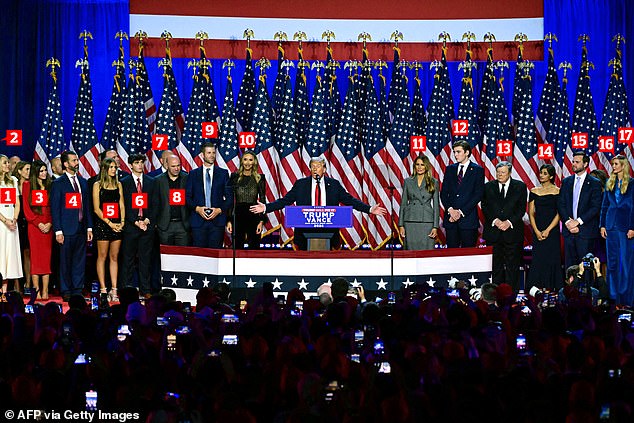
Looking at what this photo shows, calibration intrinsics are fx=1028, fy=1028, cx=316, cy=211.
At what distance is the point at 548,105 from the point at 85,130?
6.30 metres

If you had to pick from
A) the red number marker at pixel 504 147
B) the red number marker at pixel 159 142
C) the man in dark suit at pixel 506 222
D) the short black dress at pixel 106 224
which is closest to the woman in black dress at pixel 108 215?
the short black dress at pixel 106 224

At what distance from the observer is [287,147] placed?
1391 cm

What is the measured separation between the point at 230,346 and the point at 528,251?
8.63 meters

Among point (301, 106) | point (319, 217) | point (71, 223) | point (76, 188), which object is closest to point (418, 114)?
point (301, 106)

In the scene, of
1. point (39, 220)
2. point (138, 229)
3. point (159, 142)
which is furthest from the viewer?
point (159, 142)

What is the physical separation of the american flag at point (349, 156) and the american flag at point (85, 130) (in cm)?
326

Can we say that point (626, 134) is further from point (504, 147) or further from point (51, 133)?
point (51, 133)

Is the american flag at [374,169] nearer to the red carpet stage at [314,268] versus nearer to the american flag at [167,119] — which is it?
the american flag at [167,119]

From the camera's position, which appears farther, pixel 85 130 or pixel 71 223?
pixel 85 130

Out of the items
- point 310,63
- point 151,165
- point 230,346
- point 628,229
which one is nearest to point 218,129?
point 151,165

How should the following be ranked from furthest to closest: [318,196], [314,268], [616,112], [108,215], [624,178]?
1. [616,112]
2. [108,215]
3. [318,196]
4. [624,178]
5. [314,268]

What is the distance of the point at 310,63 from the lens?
15141 millimetres

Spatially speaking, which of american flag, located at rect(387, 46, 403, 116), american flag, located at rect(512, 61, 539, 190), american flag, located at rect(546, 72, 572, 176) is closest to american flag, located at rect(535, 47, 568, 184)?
american flag, located at rect(546, 72, 572, 176)

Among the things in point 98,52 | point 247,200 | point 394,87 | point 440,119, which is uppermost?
point 98,52
